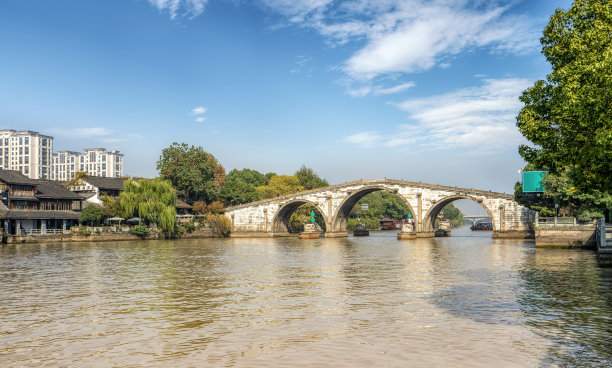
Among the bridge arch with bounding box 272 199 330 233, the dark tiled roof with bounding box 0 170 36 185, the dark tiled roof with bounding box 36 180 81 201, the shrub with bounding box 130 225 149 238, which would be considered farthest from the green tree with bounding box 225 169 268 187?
the dark tiled roof with bounding box 0 170 36 185

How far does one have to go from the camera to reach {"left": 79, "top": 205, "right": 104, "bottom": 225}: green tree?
61.7 meters

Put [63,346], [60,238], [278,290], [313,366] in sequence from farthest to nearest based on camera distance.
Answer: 1. [60,238]
2. [278,290]
3. [63,346]
4. [313,366]

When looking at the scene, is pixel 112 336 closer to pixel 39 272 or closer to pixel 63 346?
pixel 63 346

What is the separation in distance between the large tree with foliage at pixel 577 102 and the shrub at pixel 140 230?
52.3 metres

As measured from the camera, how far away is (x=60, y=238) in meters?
57.9

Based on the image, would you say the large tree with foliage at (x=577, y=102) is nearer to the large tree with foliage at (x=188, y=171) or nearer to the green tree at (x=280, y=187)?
→ the large tree with foliage at (x=188, y=171)

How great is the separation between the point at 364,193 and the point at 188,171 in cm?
2566

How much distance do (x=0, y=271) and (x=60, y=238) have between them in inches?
1264

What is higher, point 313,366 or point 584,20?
point 584,20

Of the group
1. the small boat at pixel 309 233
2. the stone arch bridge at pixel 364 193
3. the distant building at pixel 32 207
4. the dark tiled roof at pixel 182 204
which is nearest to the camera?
the distant building at pixel 32 207

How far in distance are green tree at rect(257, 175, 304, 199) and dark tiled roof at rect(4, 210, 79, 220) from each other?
105 feet

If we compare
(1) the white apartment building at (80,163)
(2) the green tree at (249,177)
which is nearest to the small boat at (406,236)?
(2) the green tree at (249,177)

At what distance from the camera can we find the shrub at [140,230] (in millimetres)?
62469

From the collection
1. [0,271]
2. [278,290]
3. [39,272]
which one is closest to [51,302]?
[278,290]
